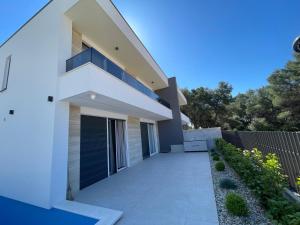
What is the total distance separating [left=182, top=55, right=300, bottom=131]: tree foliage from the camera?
1991 centimetres

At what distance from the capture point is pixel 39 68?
5.25 metres

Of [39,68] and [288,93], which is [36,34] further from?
[288,93]

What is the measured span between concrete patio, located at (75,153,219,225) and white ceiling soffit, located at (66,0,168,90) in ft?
19.7

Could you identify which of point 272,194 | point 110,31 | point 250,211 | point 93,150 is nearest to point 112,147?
point 93,150

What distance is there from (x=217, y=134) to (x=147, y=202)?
1258cm

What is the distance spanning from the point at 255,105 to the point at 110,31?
2661 cm

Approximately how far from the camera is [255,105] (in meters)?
25.3

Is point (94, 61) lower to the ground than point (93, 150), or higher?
higher

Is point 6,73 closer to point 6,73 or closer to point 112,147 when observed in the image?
point 6,73

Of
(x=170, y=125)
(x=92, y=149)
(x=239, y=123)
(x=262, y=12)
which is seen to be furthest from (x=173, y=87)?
(x=239, y=123)

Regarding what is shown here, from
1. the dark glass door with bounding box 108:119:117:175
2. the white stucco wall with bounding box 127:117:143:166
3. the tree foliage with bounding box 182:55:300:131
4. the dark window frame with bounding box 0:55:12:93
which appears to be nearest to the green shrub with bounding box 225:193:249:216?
the dark glass door with bounding box 108:119:117:175

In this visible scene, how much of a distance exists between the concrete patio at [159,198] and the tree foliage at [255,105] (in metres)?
20.8

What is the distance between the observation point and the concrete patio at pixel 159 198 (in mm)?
3289

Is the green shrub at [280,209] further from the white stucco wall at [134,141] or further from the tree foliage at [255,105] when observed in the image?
the tree foliage at [255,105]
